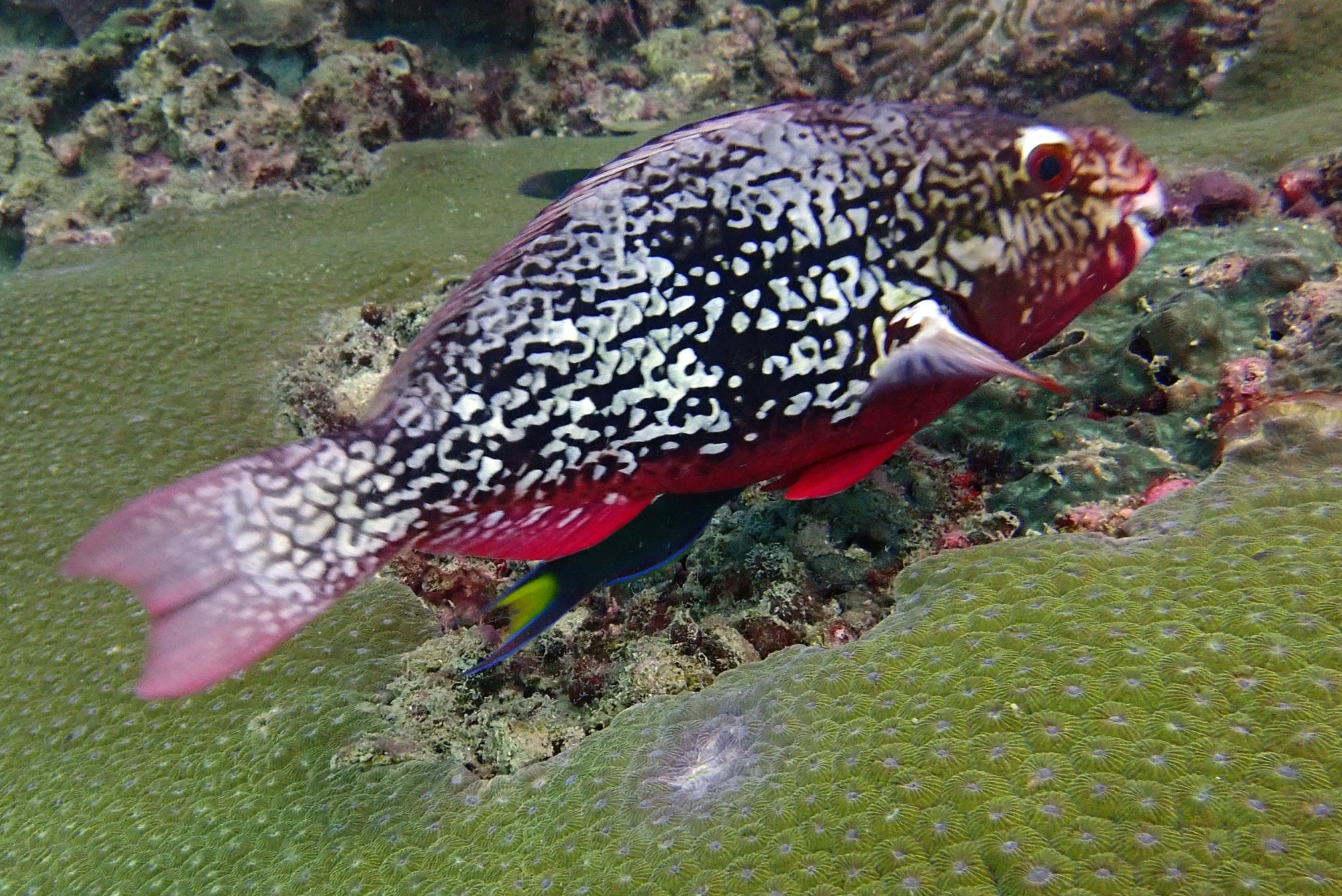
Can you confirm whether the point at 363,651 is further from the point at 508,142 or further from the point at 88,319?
the point at 508,142

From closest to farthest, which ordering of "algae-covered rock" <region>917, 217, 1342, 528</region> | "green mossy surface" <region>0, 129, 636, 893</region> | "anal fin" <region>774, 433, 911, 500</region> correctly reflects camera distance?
"anal fin" <region>774, 433, 911, 500</region> < "green mossy surface" <region>0, 129, 636, 893</region> < "algae-covered rock" <region>917, 217, 1342, 528</region>

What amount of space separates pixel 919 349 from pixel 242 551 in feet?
5.84

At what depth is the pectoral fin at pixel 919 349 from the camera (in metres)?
1.98

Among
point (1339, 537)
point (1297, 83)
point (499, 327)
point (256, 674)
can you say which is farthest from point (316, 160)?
point (1297, 83)

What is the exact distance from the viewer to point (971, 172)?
2.06 m

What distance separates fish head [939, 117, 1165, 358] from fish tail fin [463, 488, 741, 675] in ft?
3.08

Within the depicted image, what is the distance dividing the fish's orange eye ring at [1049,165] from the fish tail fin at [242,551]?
197cm

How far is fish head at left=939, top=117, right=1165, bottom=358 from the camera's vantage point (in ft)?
6.77

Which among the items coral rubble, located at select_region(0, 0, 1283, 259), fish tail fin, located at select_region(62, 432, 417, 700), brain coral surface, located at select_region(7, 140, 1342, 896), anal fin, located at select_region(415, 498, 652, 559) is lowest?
brain coral surface, located at select_region(7, 140, 1342, 896)

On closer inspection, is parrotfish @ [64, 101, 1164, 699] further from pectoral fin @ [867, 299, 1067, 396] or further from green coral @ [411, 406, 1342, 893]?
green coral @ [411, 406, 1342, 893]

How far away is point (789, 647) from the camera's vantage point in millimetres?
2451

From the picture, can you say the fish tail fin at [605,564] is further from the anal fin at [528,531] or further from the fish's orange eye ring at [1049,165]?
the fish's orange eye ring at [1049,165]

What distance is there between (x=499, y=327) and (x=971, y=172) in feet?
4.57

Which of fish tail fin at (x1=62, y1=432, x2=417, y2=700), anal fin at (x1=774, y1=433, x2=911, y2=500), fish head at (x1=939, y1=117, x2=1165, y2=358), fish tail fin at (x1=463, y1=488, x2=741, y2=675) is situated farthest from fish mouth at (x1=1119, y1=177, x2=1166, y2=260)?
fish tail fin at (x1=62, y1=432, x2=417, y2=700)
